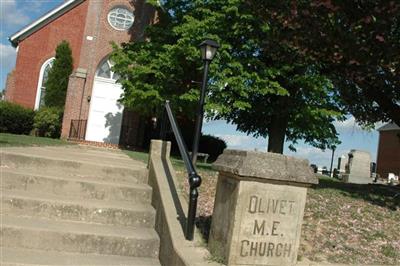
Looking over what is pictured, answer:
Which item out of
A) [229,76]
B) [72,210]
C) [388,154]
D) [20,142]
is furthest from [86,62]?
[388,154]

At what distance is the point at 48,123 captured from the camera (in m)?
27.9

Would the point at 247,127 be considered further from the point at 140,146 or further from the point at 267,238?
the point at 267,238

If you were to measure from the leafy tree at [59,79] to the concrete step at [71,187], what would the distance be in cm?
2417

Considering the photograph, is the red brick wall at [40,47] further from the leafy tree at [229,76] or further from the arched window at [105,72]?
the leafy tree at [229,76]

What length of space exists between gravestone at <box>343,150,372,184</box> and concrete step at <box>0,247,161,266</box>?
25.0 meters

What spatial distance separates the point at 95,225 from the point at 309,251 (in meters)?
2.44

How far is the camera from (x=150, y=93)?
2027cm

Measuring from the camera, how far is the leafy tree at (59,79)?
29.8 m

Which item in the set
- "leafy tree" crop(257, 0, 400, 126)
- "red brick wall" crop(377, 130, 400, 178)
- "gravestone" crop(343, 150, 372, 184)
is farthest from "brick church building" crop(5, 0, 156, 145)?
"red brick wall" crop(377, 130, 400, 178)

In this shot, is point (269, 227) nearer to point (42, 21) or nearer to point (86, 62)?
point (86, 62)

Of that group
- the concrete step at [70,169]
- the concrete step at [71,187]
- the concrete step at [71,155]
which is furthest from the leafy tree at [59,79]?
the concrete step at [71,187]

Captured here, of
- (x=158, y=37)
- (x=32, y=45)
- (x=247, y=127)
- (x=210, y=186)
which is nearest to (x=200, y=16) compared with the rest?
(x=158, y=37)

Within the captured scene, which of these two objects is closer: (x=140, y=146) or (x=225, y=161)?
(x=225, y=161)

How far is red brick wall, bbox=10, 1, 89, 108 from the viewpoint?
31375 mm
